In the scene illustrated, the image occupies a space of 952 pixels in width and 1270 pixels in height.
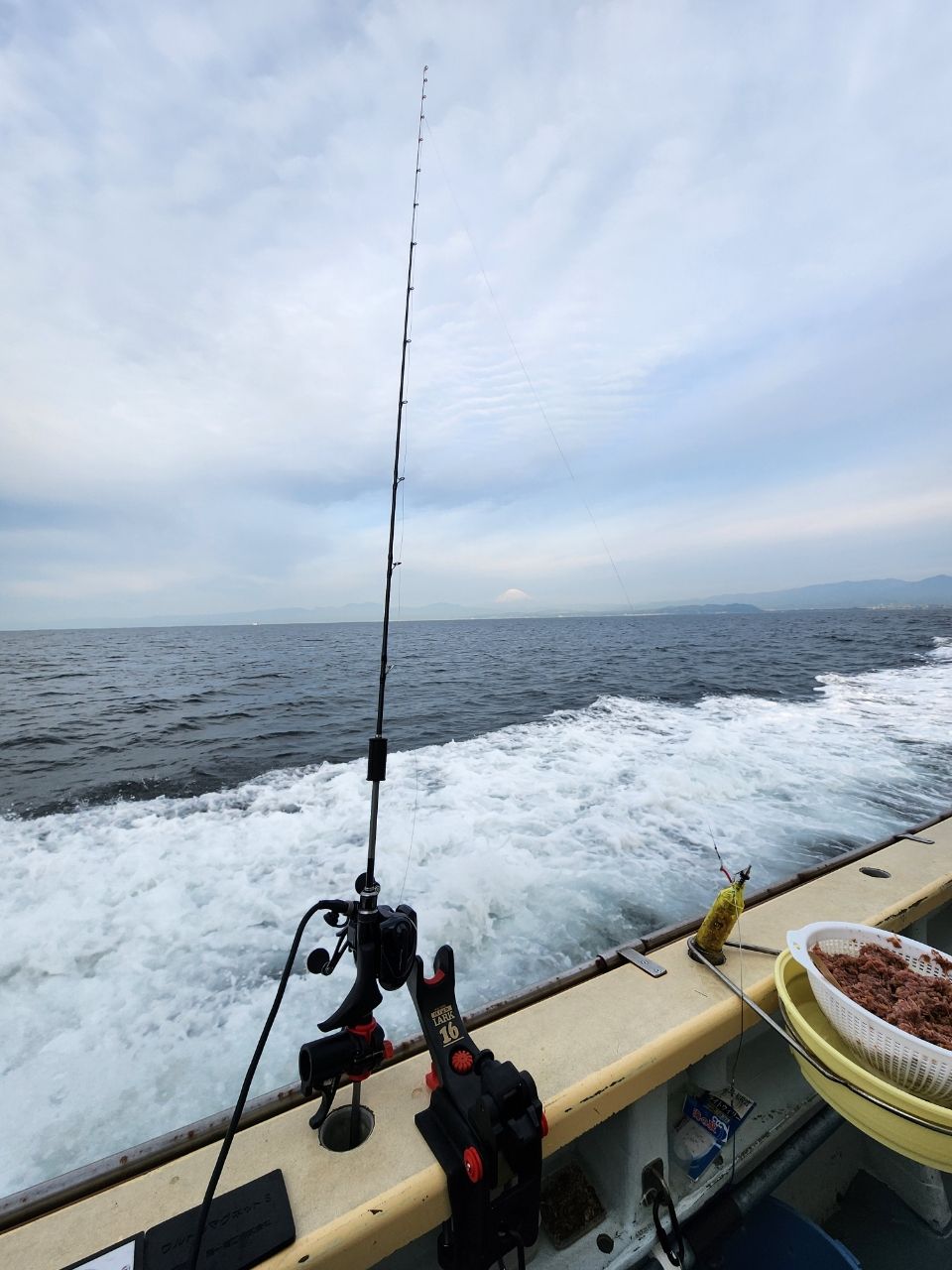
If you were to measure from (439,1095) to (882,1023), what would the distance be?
1.08m

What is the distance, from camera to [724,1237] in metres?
1.75

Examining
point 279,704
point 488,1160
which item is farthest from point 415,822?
point 279,704

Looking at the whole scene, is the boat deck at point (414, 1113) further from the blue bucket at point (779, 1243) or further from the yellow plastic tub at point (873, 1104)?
the blue bucket at point (779, 1243)

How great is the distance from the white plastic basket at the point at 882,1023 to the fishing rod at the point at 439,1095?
815 mm

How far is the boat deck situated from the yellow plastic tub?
0.96 feet

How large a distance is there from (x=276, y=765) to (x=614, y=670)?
12645 mm

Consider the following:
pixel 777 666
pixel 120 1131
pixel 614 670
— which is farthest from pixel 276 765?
pixel 777 666

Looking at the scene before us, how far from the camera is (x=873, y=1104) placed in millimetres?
1253

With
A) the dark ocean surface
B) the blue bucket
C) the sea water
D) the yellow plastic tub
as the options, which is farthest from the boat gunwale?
the dark ocean surface

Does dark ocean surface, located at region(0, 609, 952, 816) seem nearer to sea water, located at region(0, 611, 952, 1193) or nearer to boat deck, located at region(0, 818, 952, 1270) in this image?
sea water, located at region(0, 611, 952, 1193)

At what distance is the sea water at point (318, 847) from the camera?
8.56 feet

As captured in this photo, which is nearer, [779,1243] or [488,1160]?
[488,1160]

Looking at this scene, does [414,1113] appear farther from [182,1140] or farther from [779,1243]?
[779,1243]

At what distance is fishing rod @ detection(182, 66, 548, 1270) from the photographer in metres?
1.21
